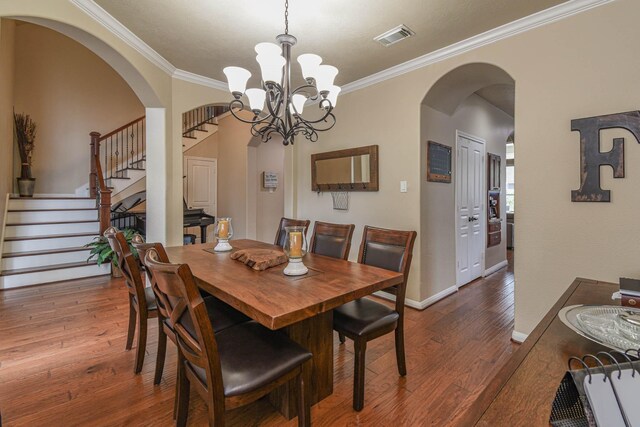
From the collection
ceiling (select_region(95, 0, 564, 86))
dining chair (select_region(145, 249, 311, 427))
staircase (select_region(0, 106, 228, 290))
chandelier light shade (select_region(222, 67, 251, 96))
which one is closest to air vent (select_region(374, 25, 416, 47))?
ceiling (select_region(95, 0, 564, 86))

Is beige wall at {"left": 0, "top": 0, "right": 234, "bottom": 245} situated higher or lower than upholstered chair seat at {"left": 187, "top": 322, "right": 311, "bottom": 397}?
higher

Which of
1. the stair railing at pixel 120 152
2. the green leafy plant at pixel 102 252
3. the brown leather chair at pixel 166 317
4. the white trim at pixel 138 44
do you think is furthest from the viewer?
the stair railing at pixel 120 152

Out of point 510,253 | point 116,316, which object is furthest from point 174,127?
point 510,253

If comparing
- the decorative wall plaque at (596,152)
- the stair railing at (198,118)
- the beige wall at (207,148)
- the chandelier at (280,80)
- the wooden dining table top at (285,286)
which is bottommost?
the wooden dining table top at (285,286)

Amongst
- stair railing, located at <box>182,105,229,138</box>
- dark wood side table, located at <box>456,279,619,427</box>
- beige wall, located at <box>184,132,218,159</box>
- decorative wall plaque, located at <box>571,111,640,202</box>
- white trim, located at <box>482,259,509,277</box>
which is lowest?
white trim, located at <box>482,259,509,277</box>

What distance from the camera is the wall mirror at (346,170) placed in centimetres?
354

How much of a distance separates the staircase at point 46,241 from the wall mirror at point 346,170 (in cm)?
338

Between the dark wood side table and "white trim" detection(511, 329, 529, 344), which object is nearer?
the dark wood side table

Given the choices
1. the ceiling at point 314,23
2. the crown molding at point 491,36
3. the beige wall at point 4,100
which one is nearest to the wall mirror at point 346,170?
the crown molding at point 491,36

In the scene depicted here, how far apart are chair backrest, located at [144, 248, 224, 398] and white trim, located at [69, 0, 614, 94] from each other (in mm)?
2311

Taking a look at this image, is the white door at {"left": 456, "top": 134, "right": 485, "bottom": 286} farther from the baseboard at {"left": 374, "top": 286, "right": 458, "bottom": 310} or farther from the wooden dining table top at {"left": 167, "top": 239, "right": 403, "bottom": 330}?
the wooden dining table top at {"left": 167, "top": 239, "right": 403, "bottom": 330}

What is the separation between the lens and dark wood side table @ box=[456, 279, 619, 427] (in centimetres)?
67

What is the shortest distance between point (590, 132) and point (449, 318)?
1941mm

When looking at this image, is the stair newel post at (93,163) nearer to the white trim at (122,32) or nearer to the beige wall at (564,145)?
the white trim at (122,32)
